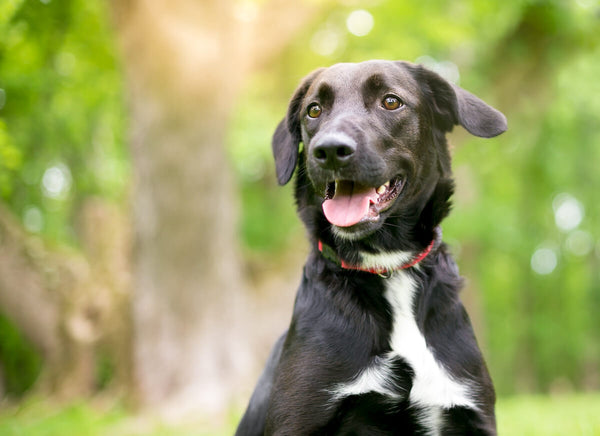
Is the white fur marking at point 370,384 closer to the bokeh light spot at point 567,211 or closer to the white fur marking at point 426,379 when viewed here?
the white fur marking at point 426,379

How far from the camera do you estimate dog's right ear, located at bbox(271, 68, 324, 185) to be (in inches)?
130

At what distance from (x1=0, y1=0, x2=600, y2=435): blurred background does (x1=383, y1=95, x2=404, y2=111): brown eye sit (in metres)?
1.68

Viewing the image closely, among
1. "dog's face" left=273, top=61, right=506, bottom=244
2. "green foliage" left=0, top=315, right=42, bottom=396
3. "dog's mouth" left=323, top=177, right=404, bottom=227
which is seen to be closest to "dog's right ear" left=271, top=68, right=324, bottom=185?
"dog's face" left=273, top=61, right=506, bottom=244

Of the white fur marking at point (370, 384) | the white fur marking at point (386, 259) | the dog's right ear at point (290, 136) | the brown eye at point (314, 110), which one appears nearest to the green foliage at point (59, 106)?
the dog's right ear at point (290, 136)

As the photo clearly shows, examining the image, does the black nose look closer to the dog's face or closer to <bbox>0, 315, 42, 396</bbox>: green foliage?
the dog's face

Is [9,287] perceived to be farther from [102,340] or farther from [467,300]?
[467,300]

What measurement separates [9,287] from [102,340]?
1.50 m

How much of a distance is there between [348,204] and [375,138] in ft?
1.03

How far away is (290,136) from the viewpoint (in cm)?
336

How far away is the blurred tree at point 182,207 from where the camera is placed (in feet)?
23.0

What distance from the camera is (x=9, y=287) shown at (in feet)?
28.8

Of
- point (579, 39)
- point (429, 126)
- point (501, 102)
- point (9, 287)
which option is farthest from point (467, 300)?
point (429, 126)

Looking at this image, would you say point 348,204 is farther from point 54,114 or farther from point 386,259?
point 54,114

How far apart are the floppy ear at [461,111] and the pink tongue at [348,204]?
0.61 metres
